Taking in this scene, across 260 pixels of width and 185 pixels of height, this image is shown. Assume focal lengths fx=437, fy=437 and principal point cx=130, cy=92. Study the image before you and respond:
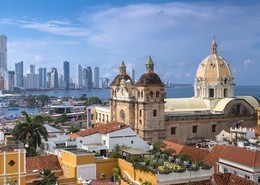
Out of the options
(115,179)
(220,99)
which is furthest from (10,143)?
(220,99)

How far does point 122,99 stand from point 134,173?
23294 millimetres

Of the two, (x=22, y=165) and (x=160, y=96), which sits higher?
(x=160, y=96)

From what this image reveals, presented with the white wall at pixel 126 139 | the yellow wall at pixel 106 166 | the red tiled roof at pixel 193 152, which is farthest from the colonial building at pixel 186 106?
the yellow wall at pixel 106 166

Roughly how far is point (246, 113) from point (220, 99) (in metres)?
3.35

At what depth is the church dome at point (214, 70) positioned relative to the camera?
5191 cm

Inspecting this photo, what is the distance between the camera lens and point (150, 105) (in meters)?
44.0

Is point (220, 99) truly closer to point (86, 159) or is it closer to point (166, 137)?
point (166, 137)

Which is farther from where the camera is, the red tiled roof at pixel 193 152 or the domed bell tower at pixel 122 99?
the domed bell tower at pixel 122 99

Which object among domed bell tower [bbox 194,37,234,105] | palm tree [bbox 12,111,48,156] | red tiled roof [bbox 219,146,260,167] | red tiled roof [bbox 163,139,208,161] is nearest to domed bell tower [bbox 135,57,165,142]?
red tiled roof [bbox 163,139,208,161]

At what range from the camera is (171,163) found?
25.2 m

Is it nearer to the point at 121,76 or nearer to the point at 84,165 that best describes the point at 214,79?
the point at 121,76

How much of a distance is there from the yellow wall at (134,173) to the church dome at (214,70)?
27.6m

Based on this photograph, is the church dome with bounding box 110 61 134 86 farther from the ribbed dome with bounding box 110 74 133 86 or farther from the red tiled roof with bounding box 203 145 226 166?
the red tiled roof with bounding box 203 145 226 166

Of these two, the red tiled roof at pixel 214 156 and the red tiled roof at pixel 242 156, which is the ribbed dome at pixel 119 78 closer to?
the red tiled roof at pixel 214 156
